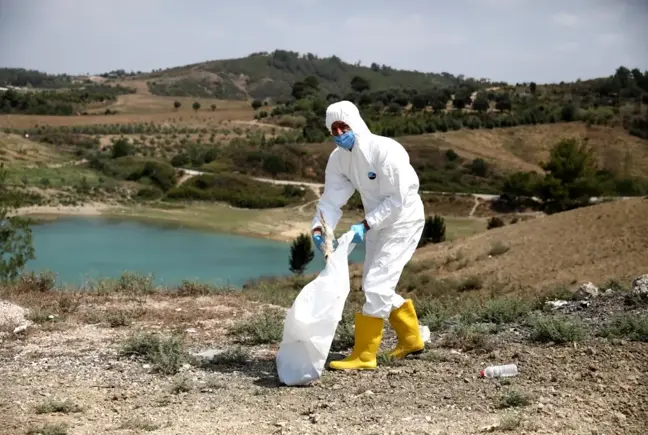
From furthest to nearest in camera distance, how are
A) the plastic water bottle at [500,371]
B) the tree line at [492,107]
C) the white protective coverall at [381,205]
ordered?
the tree line at [492,107], the white protective coverall at [381,205], the plastic water bottle at [500,371]

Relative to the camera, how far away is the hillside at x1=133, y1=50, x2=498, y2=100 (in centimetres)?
11812

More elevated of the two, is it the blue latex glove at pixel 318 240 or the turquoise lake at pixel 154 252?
the blue latex glove at pixel 318 240

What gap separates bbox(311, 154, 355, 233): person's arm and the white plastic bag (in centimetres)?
58

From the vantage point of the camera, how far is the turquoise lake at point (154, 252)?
86.8 feet

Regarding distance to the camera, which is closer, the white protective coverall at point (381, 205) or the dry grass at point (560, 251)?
the white protective coverall at point (381, 205)

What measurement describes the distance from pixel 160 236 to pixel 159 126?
117 ft

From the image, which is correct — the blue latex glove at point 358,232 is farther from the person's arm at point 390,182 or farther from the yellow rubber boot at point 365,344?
the yellow rubber boot at point 365,344

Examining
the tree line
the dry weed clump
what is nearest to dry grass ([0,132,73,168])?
the tree line

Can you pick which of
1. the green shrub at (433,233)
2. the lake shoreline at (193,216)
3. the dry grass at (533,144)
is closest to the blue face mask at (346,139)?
the green shrub at (433,233)

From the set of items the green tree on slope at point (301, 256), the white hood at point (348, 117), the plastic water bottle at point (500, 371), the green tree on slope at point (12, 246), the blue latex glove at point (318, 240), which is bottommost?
the green tree on slope at point (301, 256)

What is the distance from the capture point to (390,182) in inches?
231

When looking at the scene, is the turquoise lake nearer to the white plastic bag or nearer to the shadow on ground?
the shadow on ground

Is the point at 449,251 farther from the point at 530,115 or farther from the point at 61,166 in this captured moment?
the point at 530,115

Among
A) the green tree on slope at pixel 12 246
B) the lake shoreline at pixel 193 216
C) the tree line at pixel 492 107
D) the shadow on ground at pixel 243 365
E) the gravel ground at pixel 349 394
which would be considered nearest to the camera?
the gravel ground at pixel 349 394
